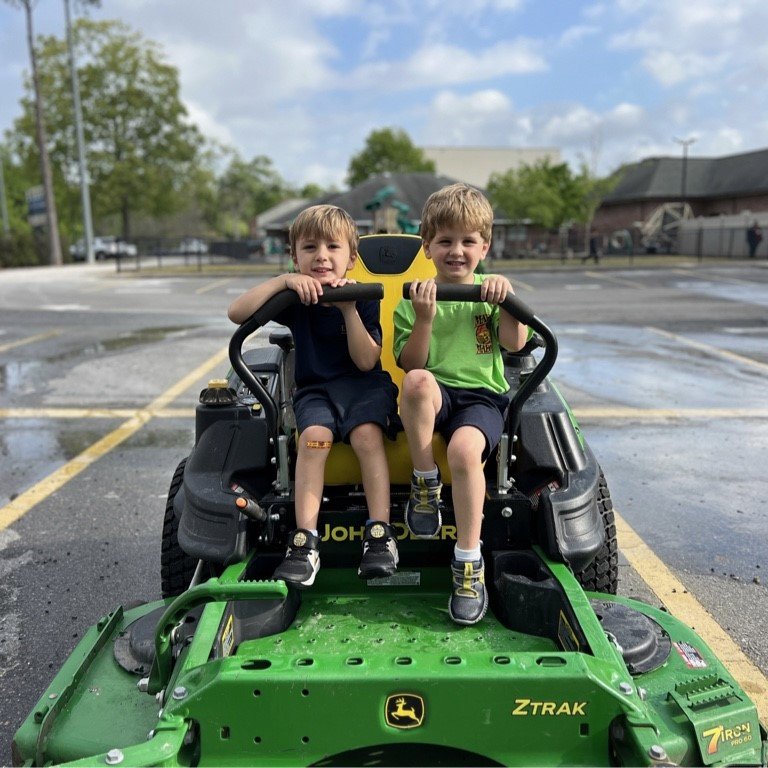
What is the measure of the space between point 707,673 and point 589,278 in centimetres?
2200

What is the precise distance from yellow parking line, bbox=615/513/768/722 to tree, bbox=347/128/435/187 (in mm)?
59576

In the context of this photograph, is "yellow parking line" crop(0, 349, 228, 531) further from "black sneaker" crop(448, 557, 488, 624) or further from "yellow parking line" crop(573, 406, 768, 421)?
"yellow parking line" crop(573, 406, 768, 421)

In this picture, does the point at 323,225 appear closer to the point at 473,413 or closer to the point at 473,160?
the point at 473,413

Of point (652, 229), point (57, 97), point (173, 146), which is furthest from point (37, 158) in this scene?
point (652, 229)

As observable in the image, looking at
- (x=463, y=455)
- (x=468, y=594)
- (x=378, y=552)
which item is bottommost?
(x=468, y=594)

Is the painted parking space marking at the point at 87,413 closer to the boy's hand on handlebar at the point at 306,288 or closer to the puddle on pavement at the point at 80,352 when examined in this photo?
the puddle on pavement at the point at 80,352

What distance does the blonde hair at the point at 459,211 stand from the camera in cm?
244

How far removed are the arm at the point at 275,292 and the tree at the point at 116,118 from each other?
143 feet

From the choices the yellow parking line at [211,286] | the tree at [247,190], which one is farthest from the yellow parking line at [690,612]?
the tree at [247,190]

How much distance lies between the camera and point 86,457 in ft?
17.1

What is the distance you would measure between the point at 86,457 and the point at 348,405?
340 cm

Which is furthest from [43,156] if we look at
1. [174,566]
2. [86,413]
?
[174,566]

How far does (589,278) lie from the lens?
23.0 meters

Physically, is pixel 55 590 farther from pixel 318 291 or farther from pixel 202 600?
pixel 318 291
